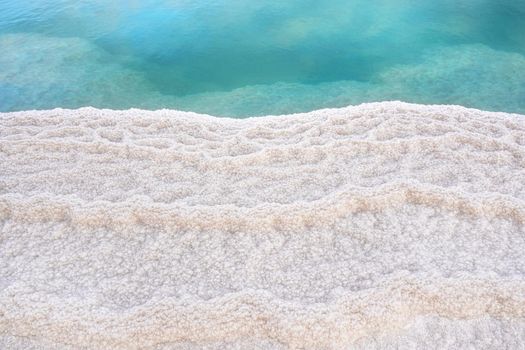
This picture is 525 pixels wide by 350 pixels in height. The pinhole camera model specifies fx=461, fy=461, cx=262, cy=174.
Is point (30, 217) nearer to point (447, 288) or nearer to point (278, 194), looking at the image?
point (278, 194)

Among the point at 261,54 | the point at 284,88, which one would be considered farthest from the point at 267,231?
the point at 261,54

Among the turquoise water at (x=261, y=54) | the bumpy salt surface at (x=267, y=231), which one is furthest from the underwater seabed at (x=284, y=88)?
the bumpy salt surface at (x=267, y=231)

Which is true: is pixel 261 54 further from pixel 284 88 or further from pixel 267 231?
pixel 267 231

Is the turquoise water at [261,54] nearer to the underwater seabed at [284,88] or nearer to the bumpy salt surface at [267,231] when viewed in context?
the underwater seabed at [284,88]

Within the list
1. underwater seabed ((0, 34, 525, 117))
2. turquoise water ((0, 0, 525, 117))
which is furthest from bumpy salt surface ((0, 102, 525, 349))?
turquoise water ((0, 0, 525, 117))

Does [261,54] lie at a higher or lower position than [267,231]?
lower
